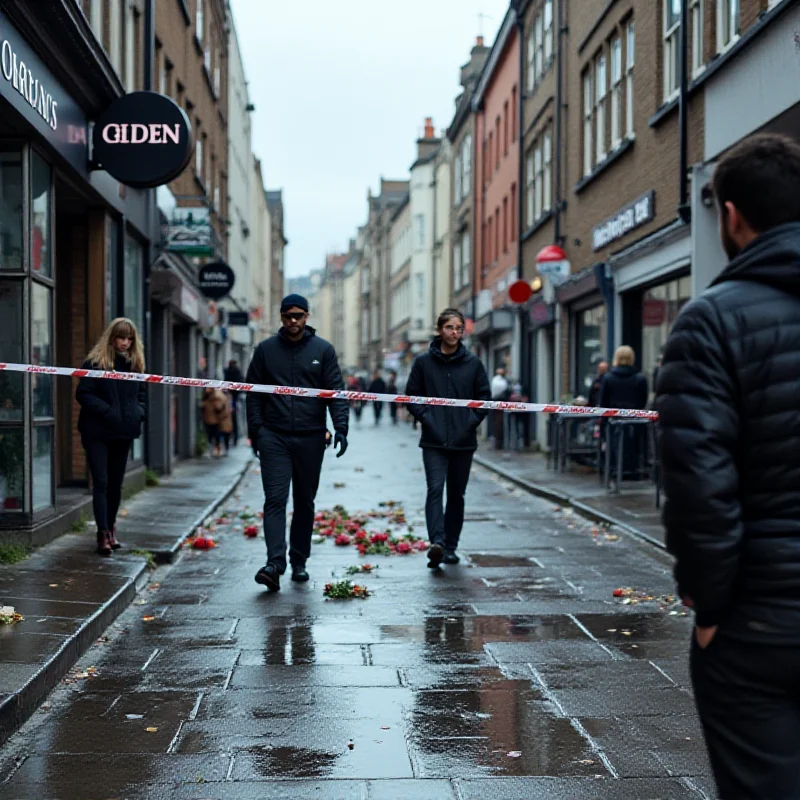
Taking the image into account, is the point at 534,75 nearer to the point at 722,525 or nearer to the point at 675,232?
the point at 675,232

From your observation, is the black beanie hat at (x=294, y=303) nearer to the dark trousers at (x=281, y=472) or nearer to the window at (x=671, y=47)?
the dark trousers at (x=281, y=472)

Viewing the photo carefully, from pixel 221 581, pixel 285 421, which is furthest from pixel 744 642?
pixel 221 581

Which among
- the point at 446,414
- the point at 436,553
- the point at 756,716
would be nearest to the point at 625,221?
the point at 446,414

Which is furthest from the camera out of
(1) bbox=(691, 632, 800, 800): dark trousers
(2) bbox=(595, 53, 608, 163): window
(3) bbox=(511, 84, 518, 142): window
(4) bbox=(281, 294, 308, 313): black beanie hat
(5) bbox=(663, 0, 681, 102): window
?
(3) bbox=(511, 84, 518, 142): window

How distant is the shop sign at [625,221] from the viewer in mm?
17625

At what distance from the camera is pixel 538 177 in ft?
94.9

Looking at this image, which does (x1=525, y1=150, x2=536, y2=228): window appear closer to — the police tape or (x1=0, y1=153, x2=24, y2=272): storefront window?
the police tape

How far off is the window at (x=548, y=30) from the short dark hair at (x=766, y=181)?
24945 millimetres

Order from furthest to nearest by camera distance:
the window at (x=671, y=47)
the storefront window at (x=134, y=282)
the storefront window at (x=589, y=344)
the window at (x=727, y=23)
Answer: the storefront window at (x=589, y=344) → the window at (x=671, y=47) → the storefront window at (x=134, y=282) → the window at (x=727, y=23)

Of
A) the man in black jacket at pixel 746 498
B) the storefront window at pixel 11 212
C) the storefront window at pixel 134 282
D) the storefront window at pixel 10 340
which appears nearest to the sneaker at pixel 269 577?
the storefront window at pixel 10 340

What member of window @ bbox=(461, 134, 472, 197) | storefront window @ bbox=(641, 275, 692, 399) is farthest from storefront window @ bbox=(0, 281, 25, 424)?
window @ bbox=(461, 134, 472, 197)

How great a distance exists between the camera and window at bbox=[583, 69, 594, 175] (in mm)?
22516

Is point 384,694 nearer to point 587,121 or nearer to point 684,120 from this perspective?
point 684,120

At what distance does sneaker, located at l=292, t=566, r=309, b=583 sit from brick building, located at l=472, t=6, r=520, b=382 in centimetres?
2376
